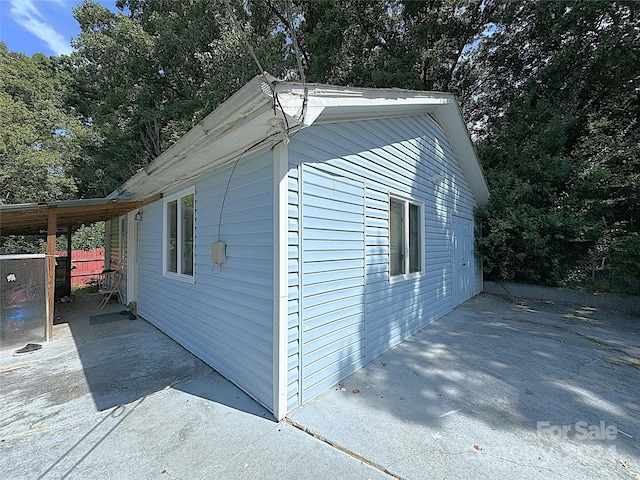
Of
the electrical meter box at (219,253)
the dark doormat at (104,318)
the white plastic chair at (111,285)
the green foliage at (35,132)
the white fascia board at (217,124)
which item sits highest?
the green foliage at (35,132)

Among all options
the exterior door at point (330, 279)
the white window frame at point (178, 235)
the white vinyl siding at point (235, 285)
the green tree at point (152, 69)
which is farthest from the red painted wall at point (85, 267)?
the exterior door at point (330, 279)

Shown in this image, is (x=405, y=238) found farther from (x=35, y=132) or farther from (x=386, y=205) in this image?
(x=35, y=132)

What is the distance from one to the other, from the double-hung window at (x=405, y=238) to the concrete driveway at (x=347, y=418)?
123 cm

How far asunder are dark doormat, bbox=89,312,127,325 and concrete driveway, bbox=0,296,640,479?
5.55 ft

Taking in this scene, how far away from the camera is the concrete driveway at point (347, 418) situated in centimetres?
209

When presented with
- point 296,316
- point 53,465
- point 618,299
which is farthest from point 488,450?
point 618,299

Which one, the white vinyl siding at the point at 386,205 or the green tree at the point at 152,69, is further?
the green tree at the point at 152,69

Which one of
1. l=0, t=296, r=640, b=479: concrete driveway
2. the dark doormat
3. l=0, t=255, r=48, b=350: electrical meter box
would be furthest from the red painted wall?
l=0, t=296, r=640, b=479: concrete driveway

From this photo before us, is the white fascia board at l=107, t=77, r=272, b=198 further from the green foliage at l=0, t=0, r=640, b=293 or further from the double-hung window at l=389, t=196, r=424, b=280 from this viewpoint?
the green foliage at l=0, t=0, r=640, b=293

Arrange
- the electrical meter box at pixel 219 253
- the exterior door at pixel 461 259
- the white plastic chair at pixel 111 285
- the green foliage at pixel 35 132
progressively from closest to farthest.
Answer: the electrical meter box at pixel 219 253 < the exterior door at pixel 461 259 < the white plastic chair at pixel 111 285 < the green foliage at pixel 35 132

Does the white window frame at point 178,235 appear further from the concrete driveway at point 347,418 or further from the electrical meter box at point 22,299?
the electrical meter box at point 22,299

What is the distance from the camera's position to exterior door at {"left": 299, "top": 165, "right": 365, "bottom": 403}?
9.54ft

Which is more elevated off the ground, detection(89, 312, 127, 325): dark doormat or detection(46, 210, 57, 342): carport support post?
detection(46, 210, 57, 342): carport support post

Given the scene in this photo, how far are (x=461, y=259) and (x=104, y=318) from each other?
8.48 m
